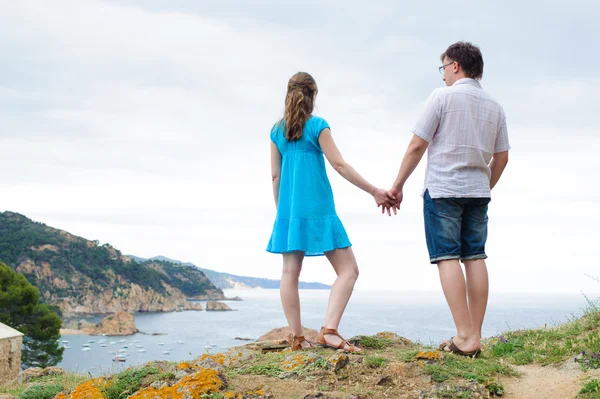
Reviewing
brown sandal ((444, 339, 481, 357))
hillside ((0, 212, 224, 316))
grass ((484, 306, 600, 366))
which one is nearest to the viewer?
brown sandal ((444, 339, 481, 357))

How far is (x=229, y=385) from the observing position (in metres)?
4.23

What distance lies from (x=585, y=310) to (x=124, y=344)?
6825 centimetres

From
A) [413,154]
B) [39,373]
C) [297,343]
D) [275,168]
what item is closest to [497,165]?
[413,154]

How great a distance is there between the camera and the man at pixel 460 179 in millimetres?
4578

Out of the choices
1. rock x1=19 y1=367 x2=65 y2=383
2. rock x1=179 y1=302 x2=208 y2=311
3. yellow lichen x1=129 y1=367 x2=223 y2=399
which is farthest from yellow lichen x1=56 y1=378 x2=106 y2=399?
rock x1=179 y1=302 x2=208 y2=311

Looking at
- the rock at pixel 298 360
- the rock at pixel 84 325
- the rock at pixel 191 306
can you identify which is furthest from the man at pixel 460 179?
the rock at pixel 191 306

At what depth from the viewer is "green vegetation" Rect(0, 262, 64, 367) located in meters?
33.1

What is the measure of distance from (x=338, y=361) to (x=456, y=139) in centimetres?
208

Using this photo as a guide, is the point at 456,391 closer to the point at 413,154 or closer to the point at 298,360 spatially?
the point at 298,360

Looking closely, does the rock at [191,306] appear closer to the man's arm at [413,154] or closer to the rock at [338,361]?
the rock at [338,361]

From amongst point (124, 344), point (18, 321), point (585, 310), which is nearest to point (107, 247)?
point (124, 344)

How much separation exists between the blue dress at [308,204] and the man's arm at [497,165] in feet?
4.79

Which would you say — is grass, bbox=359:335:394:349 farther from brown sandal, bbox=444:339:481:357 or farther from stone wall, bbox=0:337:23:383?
stone wall, bbox=0:337:23:383

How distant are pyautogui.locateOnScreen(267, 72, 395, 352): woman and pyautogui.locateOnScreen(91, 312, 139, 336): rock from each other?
7235cm
